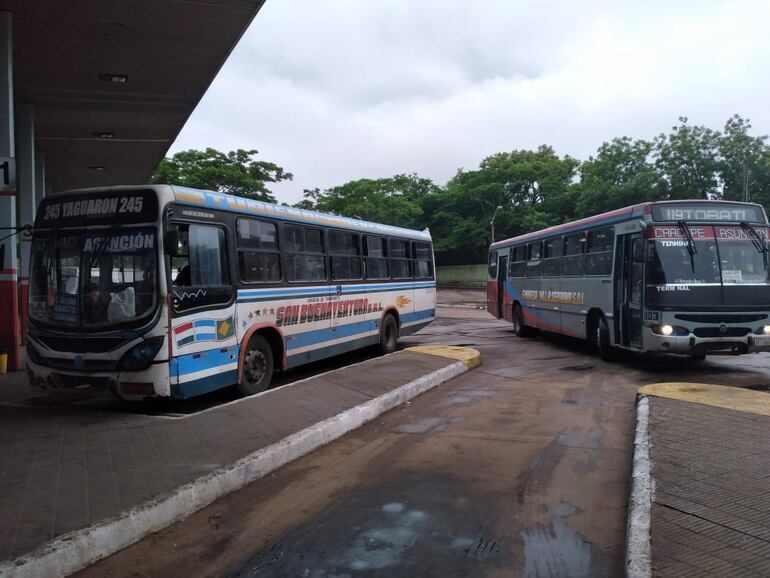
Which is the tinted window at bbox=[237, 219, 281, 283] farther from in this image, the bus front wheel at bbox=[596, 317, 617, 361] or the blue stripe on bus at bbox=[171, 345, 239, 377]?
the bus front wheel at bbox=[596, 317, 617, 361]

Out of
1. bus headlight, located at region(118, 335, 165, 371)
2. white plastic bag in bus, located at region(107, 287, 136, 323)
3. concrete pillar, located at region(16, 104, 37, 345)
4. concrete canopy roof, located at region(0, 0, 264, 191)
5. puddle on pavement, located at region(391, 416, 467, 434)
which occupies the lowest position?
puddle on pavement, located at region(391, 416, 467, 434)

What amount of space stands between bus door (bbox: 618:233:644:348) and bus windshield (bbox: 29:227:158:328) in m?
Result: 8.04

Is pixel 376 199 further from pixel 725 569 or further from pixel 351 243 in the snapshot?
pixel 725 569

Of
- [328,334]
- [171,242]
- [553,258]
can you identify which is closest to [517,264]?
[553,258]

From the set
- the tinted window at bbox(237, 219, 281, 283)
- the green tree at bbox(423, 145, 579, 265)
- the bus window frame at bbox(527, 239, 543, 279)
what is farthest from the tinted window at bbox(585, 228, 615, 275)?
the green tree at bbox(423, 145, 579, 265)

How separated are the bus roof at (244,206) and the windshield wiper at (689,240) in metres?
5.92

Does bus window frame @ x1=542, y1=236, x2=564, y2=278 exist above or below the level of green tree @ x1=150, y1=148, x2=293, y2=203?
below

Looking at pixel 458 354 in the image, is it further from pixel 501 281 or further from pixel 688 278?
pixel 501 281

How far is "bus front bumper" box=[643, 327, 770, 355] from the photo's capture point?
10.0 meters

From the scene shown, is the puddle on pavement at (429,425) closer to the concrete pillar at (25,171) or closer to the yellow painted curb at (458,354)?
the yellow painted curb at (458,354)

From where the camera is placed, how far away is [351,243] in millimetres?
12070

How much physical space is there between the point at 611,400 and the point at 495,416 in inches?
81.9

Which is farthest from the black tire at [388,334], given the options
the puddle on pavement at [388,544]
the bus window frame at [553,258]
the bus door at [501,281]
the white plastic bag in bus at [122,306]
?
the puddle on pavement at [388,544]

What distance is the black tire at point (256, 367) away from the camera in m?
8.58
